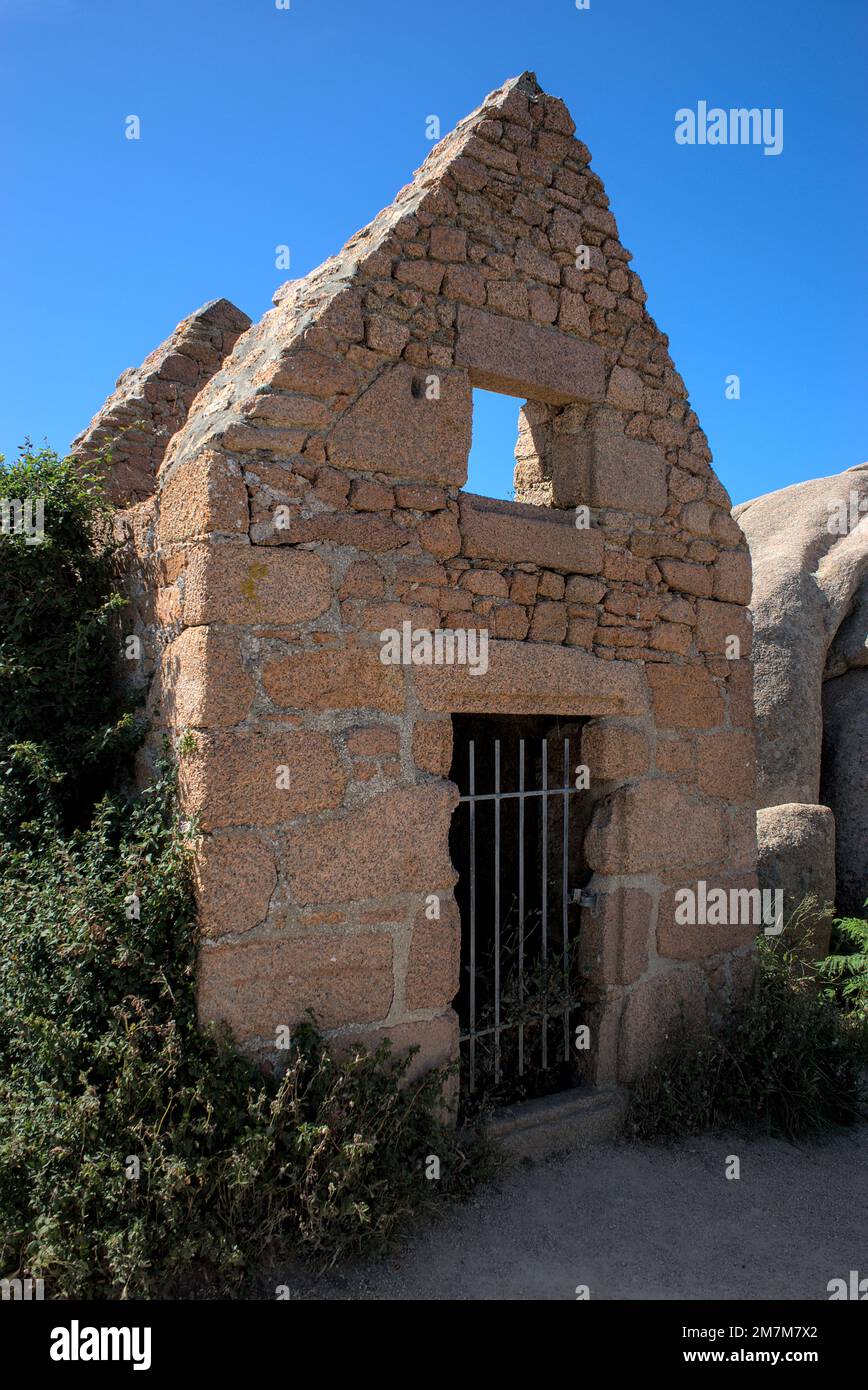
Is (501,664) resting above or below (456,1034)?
above

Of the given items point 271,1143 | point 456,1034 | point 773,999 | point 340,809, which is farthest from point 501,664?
point 773,999

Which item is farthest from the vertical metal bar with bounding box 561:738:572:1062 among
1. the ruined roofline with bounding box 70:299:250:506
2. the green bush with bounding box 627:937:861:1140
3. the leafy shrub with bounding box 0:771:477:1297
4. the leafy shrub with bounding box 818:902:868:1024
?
the ruined roofline with bounding box 70:299:250:506

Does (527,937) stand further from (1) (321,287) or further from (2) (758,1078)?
(1) (321,287)

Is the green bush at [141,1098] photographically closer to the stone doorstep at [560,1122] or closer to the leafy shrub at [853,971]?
the stone doorstep at [560,1122]

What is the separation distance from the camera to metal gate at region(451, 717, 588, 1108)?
4180 millimetres

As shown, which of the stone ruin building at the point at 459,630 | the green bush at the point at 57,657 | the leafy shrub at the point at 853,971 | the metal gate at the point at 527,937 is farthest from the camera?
the leafy shrub at the point at 853,971

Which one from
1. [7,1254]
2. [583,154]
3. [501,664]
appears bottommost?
[7,1254]

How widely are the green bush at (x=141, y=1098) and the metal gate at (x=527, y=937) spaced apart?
53 cm

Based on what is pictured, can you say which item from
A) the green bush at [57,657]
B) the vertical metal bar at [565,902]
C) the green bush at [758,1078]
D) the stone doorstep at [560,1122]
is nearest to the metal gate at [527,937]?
the vertical metal bar at [565,902]

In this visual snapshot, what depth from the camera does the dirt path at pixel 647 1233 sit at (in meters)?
3.23

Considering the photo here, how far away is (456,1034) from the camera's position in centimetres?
384

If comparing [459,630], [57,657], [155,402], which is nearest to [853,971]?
[459,630]

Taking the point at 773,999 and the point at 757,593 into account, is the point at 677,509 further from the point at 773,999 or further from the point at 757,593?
the point at 757,593
